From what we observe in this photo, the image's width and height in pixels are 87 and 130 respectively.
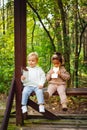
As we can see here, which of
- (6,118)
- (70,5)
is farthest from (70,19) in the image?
(6,118)

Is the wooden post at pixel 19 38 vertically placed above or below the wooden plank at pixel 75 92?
above

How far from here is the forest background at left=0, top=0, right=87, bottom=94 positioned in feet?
32.3

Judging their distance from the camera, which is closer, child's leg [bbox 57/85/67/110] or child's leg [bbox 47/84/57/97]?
child's leg [bbox 57/85/67/110]

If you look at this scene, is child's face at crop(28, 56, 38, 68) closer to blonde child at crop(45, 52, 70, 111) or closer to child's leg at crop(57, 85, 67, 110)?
blonde child at crop(45, 52, 70, 111)

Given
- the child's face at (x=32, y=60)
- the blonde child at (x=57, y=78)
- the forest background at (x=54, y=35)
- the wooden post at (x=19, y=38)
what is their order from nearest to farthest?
the child's face at (x=32, y=60), the blonde child at (x=57, y=78), the wooden post at (x=19, y=38), the forest background at (x=54, y=35)

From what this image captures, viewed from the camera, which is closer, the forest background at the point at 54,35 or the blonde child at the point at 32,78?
the blonde child at the point at 32,78

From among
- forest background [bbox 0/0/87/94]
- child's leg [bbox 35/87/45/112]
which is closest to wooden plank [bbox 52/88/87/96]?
child's leg [bbox 35/87/45/112]

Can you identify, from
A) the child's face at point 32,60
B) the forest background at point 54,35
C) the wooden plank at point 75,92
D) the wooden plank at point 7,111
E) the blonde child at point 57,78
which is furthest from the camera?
the forest background at point 54,35

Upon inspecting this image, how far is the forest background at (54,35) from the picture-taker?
9852 mm

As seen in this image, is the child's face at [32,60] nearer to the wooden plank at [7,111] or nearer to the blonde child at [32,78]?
the blonde child at [32,78]

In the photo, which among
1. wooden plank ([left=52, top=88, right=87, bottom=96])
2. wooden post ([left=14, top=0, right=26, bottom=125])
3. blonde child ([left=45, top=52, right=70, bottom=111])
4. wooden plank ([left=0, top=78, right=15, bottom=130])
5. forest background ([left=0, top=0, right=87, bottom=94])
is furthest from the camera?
forest background ([left=0, top=0, right=87, bottom=94])

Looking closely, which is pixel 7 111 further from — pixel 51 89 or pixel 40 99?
pixel 51 89

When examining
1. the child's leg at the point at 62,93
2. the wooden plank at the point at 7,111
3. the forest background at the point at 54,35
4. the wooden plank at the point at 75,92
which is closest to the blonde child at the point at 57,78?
the child's leg at the point at 62,93

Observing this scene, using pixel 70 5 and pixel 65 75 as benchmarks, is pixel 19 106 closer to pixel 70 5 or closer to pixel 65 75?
pixel 65 75
